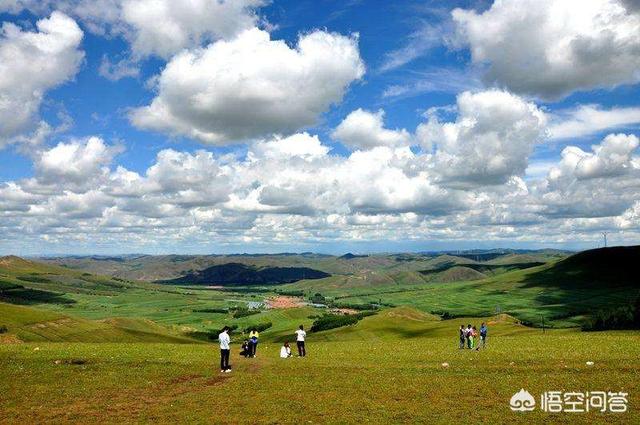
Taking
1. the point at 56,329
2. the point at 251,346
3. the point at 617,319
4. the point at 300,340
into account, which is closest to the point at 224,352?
the point at 251,346

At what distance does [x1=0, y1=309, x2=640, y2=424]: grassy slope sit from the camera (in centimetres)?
2827

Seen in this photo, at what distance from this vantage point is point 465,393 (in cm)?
3200

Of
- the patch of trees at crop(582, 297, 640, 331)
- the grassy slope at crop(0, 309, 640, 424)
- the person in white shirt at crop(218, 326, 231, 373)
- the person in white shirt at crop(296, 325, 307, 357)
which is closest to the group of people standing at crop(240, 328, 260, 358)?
the grassy slope at crop(0, 309, 640, 424)


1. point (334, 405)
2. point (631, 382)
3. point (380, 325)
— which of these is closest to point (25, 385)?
point (334, 405)

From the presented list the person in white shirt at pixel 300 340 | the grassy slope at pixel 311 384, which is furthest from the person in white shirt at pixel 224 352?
the person in white shirt at pixel 300 340

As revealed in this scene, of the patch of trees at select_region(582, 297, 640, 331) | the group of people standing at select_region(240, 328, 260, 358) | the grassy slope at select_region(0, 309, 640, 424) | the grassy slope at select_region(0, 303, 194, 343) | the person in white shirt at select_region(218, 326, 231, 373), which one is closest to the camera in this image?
the grassy slope at select_region(0, 309, 640, 424)

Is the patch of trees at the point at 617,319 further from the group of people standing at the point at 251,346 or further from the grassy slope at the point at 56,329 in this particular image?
the grassy slope at the point at 56,329

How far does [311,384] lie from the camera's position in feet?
120

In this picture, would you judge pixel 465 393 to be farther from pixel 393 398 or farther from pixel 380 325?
pixel 380 325

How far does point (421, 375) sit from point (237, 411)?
652 inches

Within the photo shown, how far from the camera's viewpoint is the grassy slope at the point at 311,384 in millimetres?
28266

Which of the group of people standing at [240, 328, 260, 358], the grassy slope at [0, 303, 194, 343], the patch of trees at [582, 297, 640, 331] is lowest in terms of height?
the grassy slope at [0, 303, 194, 343]

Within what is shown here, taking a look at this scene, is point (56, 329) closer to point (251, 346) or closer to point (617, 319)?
point (251, 346)

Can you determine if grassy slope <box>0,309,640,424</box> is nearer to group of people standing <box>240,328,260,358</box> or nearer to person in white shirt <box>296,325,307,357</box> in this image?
person in white shirt <box>296,325,307,357</box>
